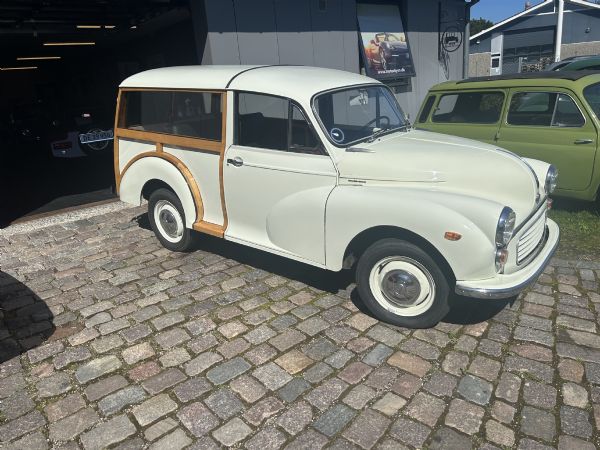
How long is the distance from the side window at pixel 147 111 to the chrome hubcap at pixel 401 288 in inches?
111

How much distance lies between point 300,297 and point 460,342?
4.63 feet

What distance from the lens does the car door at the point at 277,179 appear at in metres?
3.82

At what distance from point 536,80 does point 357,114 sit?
2794 mm

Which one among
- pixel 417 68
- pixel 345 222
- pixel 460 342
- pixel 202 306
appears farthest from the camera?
pixel 417 68

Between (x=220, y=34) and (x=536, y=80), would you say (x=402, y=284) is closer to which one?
(x=536, y=80)

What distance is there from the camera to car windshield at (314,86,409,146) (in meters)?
3.91

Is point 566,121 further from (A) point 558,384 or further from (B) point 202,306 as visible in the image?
(B) point 202,306

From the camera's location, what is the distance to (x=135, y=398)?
2953 millimetres

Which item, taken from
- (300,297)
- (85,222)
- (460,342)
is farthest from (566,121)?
(85,222)

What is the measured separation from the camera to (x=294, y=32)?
8188mm

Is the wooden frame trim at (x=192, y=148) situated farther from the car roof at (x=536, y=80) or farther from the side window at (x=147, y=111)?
the car roof at (x=536, y=80)

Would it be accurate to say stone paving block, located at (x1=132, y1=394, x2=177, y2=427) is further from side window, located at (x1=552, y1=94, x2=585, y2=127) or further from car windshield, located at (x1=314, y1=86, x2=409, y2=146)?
side window, located at (x1=552, y1=94, x2=585, y2=127)

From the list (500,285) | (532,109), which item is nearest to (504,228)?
(500,285)

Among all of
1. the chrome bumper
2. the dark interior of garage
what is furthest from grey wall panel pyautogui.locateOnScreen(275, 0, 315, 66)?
the chrome bumper
